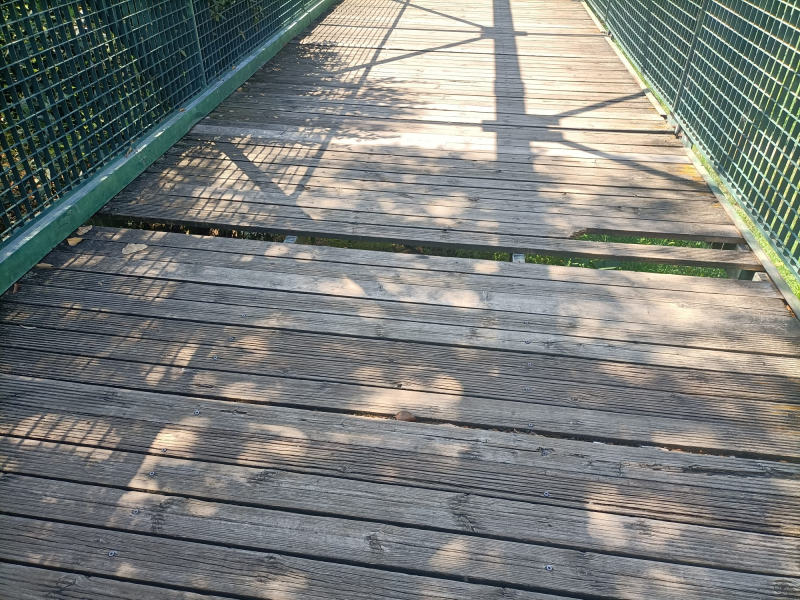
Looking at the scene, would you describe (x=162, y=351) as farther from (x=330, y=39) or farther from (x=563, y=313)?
(x=330, y=39)

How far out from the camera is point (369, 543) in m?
1.75

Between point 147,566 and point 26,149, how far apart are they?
220cm

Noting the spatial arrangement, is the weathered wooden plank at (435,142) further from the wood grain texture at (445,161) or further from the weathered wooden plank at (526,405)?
the weathered wooden plank at (526,405)

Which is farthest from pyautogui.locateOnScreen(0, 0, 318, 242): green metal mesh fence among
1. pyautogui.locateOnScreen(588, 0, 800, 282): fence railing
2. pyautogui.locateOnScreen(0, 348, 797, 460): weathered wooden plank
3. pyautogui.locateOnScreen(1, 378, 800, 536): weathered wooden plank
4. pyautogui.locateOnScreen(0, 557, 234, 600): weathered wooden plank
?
pyautogui.locateOnScreen(588, 0, 800, 282): fence railing

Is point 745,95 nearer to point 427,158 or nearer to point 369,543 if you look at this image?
point 427,158

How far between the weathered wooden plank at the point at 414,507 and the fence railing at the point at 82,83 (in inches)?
45.3

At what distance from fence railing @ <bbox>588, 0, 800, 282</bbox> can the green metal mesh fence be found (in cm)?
327

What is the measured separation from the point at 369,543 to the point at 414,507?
17cm

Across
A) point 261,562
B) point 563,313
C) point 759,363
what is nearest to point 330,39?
point 563,313

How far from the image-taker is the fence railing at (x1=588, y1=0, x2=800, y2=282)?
2.78m

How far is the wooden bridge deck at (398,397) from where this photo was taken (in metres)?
1.71

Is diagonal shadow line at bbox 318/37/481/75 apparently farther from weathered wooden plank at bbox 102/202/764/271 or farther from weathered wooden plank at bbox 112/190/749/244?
weathered wooden plank at bbox 102/202/764/271

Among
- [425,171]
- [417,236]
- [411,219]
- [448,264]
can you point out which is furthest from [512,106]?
[448,264]

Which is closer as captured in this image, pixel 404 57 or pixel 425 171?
pixel 425 171
